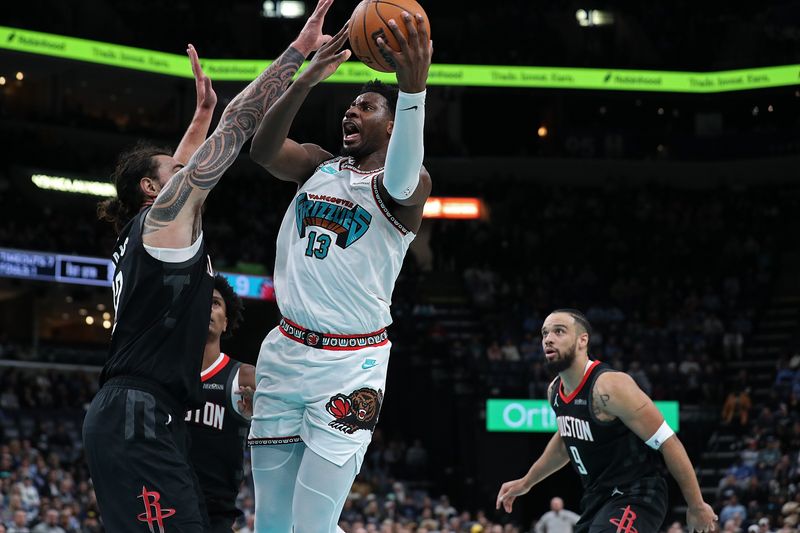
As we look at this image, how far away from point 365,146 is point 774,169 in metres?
29.7

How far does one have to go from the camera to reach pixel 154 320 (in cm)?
495

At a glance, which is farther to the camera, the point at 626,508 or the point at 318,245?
Result: the point at 626,508

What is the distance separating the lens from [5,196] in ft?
95.3

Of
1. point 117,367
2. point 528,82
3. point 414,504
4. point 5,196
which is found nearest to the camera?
point 117,367

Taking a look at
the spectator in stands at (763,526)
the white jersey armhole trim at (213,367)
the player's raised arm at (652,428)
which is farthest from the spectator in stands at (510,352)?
the white jersey armhole trim at (213,367)

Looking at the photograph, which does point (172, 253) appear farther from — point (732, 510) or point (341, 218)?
point (732, 510)

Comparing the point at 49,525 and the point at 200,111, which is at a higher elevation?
the point at 200,111

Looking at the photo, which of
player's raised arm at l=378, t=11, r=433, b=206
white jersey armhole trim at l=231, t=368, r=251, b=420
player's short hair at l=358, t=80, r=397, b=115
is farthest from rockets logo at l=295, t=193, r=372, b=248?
white jersey armhole trim at l=231, t=368, r=251, b=420

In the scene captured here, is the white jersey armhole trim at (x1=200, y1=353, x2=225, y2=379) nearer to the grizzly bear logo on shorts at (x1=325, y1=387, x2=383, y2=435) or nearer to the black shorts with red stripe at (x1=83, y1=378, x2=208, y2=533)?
the grizzly bear logo on shorts at (x1=325, y1=387, x2=383, y2=435)

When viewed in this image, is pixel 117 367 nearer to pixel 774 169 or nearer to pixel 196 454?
pixel 196 454

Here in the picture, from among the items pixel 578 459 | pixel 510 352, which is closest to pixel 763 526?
pixel 510 352

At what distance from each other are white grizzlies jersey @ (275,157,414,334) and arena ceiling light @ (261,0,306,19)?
1130 inches

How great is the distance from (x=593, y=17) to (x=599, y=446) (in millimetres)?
28544

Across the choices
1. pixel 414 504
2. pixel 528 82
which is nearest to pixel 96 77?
pixel 528 82
